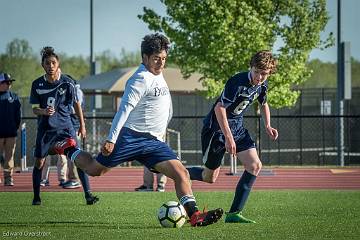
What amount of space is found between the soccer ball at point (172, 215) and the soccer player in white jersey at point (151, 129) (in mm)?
148

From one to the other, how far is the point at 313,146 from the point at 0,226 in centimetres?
2686

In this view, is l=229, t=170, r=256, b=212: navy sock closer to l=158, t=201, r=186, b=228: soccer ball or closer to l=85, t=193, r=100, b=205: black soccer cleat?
l=158, t=201, r=186, b=228: soccer ball

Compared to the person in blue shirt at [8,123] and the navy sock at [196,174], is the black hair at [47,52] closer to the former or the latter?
the navy sock at [196,174]

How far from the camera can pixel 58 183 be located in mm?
21500

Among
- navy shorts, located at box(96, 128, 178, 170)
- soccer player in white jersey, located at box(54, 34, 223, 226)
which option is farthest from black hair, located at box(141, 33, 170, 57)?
navy shorts, located at box(96, 128, 178, 170)

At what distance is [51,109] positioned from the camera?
47.8ft

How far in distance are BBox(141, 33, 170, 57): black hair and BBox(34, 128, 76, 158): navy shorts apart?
146 inches

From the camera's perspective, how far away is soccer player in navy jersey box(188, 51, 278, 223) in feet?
39.4

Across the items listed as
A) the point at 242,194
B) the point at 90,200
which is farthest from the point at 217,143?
the point at 90,200

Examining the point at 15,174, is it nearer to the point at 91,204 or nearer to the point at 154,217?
the point at 91,204

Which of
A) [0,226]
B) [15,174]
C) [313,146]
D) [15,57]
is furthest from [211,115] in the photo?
[15,57]

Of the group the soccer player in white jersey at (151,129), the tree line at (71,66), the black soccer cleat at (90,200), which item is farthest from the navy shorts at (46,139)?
the tree line at (71,66)

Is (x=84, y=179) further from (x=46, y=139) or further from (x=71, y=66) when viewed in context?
(x=71, y=66)

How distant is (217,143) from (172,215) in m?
1.56
